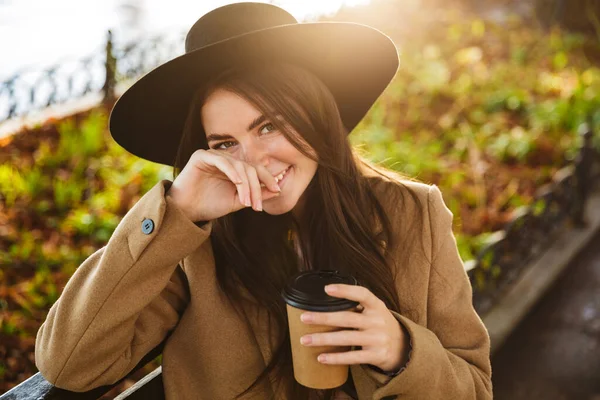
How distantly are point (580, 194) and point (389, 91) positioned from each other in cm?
288

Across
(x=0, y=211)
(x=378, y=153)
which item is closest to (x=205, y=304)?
(x=0, y=211)

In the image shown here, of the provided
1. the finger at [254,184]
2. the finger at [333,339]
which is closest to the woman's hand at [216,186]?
the finger at [254,184]

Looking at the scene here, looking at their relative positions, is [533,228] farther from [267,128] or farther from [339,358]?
[339,358]

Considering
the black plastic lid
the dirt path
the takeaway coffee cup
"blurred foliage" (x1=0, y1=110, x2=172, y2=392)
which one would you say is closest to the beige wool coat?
the takeaway coffee cup

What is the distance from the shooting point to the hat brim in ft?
6.00

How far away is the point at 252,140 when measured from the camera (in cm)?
187

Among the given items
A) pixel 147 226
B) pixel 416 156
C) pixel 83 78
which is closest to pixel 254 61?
pixel 147 226

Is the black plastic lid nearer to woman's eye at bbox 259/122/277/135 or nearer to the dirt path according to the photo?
woman's eye at bbox 259/122/277/135

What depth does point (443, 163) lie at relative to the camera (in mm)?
5613

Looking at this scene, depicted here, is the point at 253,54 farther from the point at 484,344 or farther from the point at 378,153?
the point at 378,153

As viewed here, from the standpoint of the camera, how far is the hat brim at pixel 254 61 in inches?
72.0

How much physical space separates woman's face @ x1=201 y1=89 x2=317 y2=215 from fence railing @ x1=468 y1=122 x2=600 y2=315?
197cm

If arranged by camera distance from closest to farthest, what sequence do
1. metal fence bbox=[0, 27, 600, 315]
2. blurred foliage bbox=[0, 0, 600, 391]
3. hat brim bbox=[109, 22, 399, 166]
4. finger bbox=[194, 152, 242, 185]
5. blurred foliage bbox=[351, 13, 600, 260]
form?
1. finger bbox=[194, 152, 242, 185]
2. hat brim bbox=[109, 22, 399, 166]
3. blurred foliage bbox=[0, 0, 600, 391]
4. metal fence bbox=[0, 27, 600, 315]
5. blurred foliage bbox=[351, 13, 600, 260]

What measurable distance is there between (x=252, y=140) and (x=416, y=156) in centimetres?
382
